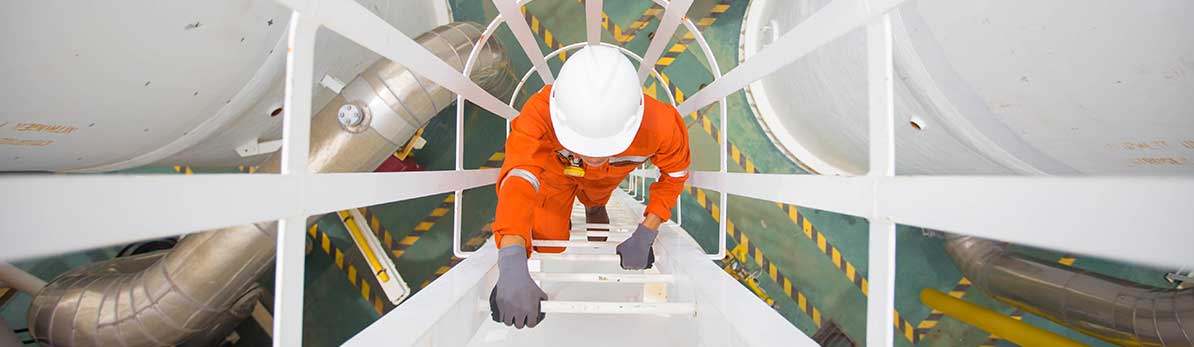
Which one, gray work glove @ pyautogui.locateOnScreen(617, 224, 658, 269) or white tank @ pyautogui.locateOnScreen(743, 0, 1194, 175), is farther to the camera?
gray work glove @ pyautogui.locateOnScreen(617, 224, 658, 269)

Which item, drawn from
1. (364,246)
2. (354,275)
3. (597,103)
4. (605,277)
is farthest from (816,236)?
(354,275)

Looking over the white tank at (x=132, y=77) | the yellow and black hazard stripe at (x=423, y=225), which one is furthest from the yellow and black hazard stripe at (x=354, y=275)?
the white tank at (x=132, y=77)

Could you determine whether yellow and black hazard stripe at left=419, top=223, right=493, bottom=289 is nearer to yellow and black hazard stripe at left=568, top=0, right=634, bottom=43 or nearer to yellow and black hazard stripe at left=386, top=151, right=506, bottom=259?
yellow and black hazard stripe at left=386, top=151, right=506, bottom=259

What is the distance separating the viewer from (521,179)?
152 centimetres

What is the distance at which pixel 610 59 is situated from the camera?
1479 millimetres

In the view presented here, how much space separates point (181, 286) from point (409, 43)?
1970mm

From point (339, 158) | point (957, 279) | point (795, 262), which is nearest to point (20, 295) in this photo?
point (339, 158)

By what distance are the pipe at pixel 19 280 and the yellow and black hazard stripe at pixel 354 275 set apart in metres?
1.51

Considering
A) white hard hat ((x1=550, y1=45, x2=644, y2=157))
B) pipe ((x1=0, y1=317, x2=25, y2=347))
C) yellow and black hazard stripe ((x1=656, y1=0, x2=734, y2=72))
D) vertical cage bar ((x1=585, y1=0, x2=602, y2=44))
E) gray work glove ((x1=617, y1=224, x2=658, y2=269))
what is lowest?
pipe ((x1=0, y1=317, x2=25, y2=347))

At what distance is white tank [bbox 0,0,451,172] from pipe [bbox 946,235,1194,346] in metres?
3.35

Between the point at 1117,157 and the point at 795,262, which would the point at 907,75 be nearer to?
the point at 1117,157

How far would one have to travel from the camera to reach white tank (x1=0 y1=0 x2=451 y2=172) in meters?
1.17

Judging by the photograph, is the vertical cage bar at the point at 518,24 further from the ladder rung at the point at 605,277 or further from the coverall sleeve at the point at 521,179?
the ladder rung at the point at 605,277

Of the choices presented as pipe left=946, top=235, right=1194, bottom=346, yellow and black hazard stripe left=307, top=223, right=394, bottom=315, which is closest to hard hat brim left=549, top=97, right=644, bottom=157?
pipe left=946, top=235, right=1194, bottom=346
